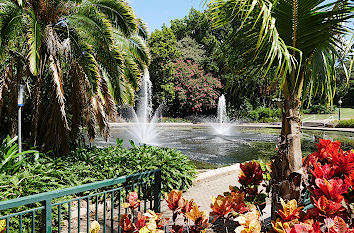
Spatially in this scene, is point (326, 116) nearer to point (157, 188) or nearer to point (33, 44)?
point (33, 44)

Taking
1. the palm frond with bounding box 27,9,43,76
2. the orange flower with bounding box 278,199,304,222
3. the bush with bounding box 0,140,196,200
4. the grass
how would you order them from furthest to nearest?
the grass < the palm frond with bounding box 27,9,43,76 < the bush with bounding box 0,140,196,200 < the orange flower with bounding box 278,199,304,222

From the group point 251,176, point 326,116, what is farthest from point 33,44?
point 326,116

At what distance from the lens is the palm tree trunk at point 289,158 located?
7.61 feet

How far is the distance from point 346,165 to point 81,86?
17.6ft

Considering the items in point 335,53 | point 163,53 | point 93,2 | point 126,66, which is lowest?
point 335,53

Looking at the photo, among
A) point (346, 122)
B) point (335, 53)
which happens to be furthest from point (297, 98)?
point (346, 122)

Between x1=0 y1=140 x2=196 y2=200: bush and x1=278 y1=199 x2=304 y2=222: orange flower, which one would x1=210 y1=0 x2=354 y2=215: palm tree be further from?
x1=0 y1=140 x2=196 y2=200: bush

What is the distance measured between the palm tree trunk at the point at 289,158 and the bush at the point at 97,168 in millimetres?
3068

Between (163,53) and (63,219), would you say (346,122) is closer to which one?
(163,53)

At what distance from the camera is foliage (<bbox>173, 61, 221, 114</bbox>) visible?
30281mm

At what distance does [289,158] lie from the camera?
234cm

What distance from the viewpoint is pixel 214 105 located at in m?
31.3

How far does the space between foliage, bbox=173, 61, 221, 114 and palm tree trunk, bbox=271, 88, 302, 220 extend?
2766 cm

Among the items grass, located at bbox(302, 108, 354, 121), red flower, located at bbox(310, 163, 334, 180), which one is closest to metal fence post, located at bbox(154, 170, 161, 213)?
red flower, located at bbox(310, 163, 334, 180)
